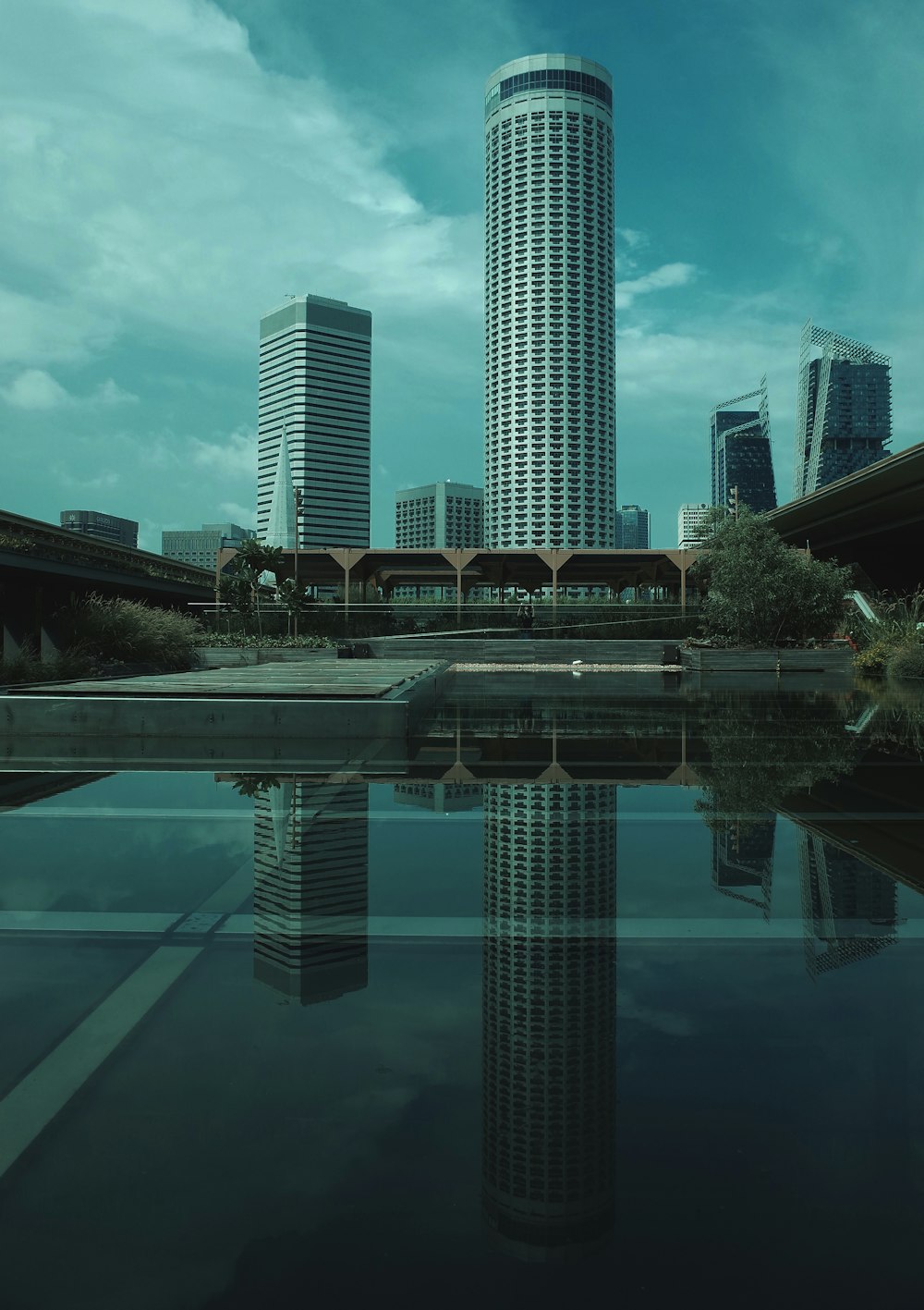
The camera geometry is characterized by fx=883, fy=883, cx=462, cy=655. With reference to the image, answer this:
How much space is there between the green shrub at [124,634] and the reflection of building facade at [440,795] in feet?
43.3

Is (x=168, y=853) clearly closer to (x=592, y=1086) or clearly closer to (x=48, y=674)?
(x=592, y=1086)

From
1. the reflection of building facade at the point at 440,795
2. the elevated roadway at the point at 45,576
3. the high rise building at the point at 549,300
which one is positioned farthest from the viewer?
the high rise building at the point at 549,300

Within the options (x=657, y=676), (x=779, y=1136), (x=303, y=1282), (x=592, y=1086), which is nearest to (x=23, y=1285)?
(x=303, y=1282)

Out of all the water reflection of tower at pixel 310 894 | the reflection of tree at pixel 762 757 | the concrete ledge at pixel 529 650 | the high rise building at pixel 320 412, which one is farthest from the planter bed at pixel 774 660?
the high rise building at pixel 320 412

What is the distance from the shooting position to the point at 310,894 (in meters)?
3.27

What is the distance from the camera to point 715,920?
9.91 ft

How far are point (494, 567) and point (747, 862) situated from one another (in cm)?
3359

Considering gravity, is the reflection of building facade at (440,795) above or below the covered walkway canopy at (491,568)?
below

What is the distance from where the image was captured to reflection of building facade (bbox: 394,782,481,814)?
518 cm

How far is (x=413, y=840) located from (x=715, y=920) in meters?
1.64

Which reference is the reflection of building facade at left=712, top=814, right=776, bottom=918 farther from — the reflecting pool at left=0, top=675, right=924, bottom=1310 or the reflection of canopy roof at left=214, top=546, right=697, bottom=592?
the reflection of canopy roof at left=214, top=546, right=697, bottom=592

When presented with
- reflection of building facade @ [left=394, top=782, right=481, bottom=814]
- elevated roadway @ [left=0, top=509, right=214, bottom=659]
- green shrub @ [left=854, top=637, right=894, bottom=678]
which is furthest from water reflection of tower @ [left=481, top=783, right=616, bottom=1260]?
green shrub @ [left=854, top=637, right=894, bottom=678]

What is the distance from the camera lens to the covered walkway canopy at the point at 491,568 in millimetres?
32312

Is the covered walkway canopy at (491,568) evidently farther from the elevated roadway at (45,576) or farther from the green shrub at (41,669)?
the green shrub at (41,669)
